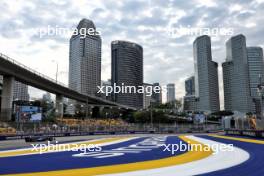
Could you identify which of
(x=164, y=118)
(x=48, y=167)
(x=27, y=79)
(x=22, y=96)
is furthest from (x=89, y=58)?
(x=22, y=96)

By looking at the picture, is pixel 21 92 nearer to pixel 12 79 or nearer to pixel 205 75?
pixel 12 79

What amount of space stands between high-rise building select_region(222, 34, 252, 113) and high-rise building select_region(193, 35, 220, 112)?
11.6m

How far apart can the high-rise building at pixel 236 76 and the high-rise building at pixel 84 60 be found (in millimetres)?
46895

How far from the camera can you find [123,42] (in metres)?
101

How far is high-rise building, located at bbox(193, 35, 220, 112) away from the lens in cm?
12288

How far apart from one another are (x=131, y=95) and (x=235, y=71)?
58936 millimetres

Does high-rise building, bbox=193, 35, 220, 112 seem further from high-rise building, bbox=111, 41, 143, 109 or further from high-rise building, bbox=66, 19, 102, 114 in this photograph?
high-rise building, bbox=66, 19, 102, 114

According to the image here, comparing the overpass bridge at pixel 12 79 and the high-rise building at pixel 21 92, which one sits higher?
the high-rise building at pixel 21 92

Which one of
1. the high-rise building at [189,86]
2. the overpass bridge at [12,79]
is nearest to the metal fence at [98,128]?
the overpass bridge at [12,79]

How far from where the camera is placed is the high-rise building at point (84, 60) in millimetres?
69500

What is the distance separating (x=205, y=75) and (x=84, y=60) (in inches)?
3230

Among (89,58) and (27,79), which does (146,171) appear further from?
(89,58)

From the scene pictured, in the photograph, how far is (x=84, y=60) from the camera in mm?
70938

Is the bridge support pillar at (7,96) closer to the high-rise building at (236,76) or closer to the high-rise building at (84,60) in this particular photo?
the high-rise building at (84,60)
